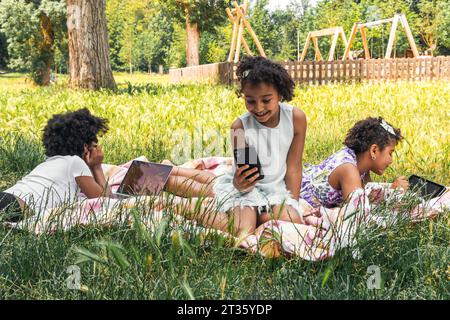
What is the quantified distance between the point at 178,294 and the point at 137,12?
6513cm

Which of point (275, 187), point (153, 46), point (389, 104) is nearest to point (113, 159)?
point (275, 187)

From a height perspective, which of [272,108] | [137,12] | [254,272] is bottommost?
[254,272]

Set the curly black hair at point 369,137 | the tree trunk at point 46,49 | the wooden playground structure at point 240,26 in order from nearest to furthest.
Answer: the curly black hair at point 369,137, the wooden playground structure at point 240,26, the tree trunk at point 46,49

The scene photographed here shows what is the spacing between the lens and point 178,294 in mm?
2516

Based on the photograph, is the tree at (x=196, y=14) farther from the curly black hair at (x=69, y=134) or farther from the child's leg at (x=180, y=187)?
the curly black hair at (x=69, y=134)

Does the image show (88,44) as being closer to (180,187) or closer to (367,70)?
(180,187)

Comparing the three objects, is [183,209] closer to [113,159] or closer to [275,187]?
[275,187]

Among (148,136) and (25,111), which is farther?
(25,111)

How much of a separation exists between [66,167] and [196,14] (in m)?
26.0

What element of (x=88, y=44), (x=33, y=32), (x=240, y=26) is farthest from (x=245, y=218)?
(x=33, y=32)

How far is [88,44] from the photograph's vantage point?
13.7 m

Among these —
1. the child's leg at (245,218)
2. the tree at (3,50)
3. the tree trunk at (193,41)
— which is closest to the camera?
the child's leg at (245,218)

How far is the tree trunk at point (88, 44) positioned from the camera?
13547 mm

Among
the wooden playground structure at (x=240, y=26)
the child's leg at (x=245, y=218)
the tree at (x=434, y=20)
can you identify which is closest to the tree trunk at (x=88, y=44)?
the wooden playground structure at (x=240, y=26)
